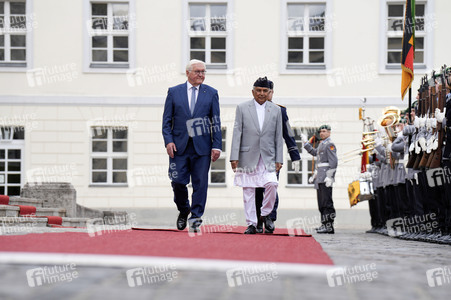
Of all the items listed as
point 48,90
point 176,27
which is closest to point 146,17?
point 176,27

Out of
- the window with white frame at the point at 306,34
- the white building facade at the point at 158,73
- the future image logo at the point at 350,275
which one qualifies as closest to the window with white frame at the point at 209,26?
the white building facade at the point at 158,73

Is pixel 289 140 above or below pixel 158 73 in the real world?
below

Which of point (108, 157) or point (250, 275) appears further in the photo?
point (108, 157)

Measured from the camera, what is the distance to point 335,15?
1014 inches

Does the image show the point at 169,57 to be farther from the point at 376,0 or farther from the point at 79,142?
the point at 376,0

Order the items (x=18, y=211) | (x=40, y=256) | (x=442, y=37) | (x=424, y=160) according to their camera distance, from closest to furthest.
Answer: (x=40, y=256) < (x=424, y=160) < (x=18, y=211) < (x=442, y=37)

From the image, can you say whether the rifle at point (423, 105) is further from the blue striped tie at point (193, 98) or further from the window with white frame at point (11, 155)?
the window with white frame at point (11, 155)

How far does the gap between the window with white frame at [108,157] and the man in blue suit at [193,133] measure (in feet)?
48.6

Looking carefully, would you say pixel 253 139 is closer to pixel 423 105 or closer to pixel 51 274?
pixel 423 105

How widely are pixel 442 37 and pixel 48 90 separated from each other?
1092 cm

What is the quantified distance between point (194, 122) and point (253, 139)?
0.86 m

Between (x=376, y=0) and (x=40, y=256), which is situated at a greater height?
(x=376, y=0)

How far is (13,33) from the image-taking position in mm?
26016

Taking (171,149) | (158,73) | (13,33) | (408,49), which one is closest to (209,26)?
(158,73)
